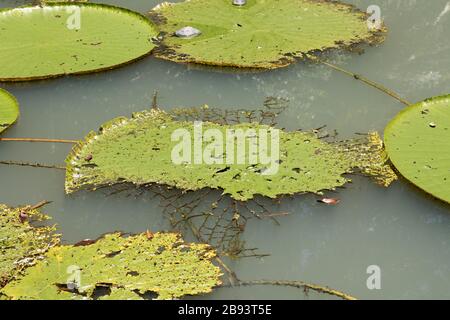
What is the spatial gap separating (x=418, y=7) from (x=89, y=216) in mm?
2915

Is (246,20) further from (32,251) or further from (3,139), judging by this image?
(32,251)

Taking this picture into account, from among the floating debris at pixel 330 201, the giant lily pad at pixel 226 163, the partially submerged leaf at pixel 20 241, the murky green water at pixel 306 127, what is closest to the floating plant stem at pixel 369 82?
the murky green water at pixel 306 127

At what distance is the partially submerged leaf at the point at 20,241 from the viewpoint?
108 inches

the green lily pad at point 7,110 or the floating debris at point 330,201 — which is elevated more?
the green lily pad at point 7,110

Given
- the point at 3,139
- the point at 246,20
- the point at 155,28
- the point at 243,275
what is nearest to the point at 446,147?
the point at 243,275

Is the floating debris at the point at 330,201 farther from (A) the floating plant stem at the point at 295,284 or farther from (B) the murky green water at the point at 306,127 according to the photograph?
(A) the floating plant stem at the point at 295,284

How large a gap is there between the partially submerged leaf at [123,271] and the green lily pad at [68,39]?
1492mm

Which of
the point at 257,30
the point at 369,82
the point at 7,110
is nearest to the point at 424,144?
the point at 369,82

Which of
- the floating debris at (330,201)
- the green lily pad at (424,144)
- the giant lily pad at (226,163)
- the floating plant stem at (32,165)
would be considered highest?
the green lily pad at (424,144)

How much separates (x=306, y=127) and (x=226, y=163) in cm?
Result: 61

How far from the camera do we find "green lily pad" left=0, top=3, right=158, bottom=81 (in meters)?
3.93

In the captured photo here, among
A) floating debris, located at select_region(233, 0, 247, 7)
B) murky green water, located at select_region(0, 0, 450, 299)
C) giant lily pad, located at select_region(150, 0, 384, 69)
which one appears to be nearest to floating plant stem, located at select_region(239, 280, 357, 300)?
murky green water, located at select_region(0, 0, 450, 299)

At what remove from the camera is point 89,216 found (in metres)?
3.07

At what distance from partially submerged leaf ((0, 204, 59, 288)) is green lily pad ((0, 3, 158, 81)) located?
3.79 ft
